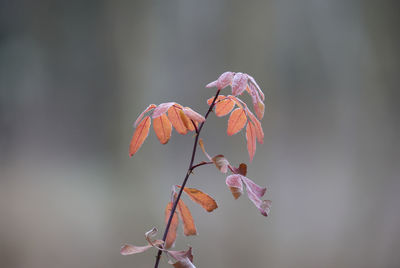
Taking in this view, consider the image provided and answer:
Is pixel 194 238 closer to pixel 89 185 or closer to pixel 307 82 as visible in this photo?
pixel 89 185

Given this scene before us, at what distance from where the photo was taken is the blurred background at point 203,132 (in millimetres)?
1496

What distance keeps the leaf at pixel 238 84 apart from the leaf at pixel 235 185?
0.13 m

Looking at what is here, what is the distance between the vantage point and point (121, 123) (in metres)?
1.54

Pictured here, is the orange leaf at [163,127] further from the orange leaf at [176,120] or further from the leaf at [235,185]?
the leaf at [235,185]

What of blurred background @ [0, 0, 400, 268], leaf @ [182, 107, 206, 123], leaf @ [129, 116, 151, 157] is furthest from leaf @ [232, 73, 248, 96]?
blurred background @ [0, 0, 400, 268]

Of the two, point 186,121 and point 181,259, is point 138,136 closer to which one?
point 186,121

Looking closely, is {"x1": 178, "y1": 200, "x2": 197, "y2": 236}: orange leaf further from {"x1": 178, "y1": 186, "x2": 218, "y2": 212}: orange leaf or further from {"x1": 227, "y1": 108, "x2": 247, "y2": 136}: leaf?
{"x1": 227, "y1": 108, "x2": 247, "y2": 136}: leaf

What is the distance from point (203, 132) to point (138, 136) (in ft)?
2.92

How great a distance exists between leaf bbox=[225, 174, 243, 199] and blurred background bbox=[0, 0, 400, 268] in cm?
94

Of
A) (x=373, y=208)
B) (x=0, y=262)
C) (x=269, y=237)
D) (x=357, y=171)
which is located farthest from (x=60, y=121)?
(x=373, y=208)

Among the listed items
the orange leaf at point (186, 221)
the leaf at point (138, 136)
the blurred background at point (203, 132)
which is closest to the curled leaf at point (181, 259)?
the orange leaf at point (186, 221)

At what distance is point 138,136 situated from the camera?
26.0 inches

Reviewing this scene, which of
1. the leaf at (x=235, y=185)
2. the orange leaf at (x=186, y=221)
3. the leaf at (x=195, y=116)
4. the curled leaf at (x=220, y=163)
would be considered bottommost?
the orange leaf at (x=186, y=221)

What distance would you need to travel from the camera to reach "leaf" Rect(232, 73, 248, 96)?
57 cm
